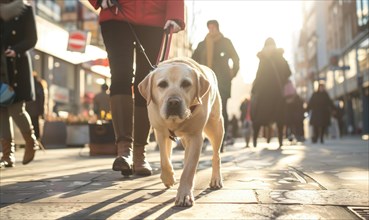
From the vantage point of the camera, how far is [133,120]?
441 cm

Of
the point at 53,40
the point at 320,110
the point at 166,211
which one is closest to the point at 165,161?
the point at 166,211

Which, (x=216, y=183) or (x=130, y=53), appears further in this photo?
(x=130, y=53)

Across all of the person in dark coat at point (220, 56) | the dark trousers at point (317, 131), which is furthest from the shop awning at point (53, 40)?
the person in dark coat at point (220, 56)

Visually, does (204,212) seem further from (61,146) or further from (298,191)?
(61,146)

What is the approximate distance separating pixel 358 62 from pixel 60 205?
3331 cm

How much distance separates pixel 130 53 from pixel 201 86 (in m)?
1.35

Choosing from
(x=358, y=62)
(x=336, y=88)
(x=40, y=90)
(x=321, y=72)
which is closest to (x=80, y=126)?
(x=40, y=90)

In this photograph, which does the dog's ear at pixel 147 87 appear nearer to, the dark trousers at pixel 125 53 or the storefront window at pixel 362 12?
the dark trousers at pixel 125 53

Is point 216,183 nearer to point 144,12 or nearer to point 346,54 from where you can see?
point 144,12

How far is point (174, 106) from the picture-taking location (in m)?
2.88

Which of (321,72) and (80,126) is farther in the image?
(321,72)

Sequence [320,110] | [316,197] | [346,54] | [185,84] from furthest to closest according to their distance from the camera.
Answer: [346,54]
[320,110]
[185,84]
[316,197]

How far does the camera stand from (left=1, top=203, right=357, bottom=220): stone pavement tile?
7.35ft

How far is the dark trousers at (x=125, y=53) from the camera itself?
4.18m
